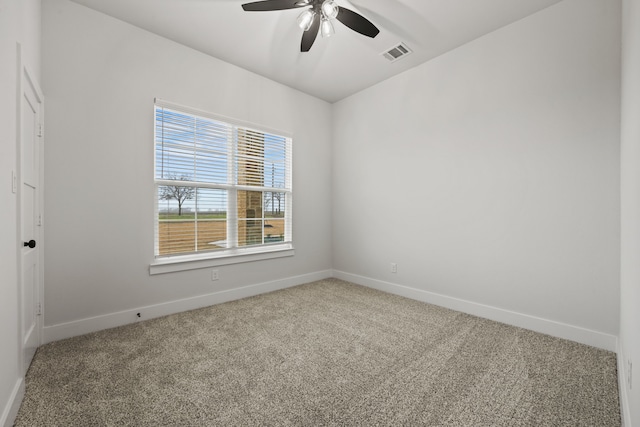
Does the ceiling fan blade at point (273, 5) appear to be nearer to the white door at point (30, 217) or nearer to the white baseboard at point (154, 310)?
the white door at point (30, 217)

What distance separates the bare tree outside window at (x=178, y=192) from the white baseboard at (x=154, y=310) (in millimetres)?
1014

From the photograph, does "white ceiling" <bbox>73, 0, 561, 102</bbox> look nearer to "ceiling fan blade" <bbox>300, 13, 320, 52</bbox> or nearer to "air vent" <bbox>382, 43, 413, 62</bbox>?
"air vent" <bbox>382, 43, 413, 62</bbox>

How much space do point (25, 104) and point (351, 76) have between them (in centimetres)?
324

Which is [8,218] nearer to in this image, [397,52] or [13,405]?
[13,405]

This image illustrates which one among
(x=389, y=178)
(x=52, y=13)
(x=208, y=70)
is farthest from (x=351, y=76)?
(x=52, y=13)

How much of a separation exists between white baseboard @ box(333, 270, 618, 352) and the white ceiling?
2.84 meters

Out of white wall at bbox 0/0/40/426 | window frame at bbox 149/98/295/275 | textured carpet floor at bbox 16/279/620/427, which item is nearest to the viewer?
white wall at bbox 0/0/40/426

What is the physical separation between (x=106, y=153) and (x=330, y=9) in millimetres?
2377

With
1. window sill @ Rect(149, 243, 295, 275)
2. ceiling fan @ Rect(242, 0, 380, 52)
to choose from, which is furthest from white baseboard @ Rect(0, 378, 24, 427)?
ceiling fan @ Rect(242, 0, 380, 52)

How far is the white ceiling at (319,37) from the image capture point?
8.01 feet

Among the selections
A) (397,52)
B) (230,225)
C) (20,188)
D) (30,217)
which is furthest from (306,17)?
(30,217)

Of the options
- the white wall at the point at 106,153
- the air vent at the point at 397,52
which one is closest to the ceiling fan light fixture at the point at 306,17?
the air vent at the point at 397,52

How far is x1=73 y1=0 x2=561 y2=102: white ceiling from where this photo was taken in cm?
244

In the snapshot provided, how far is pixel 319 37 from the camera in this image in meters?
2.91
